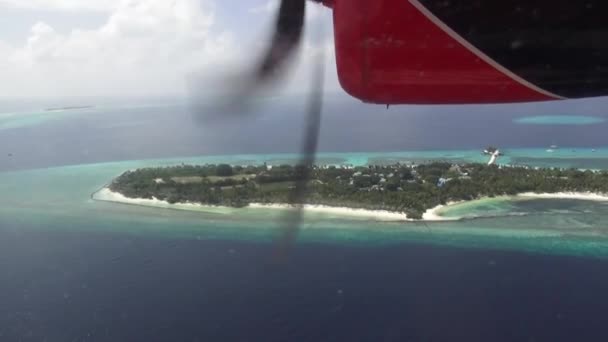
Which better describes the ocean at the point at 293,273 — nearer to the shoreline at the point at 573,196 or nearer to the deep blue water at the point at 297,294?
the deep blue water at the point at 297,294

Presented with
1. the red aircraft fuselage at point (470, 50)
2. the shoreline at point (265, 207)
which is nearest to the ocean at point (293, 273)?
the shoreline at point (265, 207)

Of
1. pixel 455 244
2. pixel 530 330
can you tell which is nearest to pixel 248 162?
pixel 455 244

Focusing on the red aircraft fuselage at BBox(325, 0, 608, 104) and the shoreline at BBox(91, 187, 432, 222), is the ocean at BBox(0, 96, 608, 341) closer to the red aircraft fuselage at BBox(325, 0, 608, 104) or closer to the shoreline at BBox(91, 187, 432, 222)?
the shoreline at BBox(91, 187, 432, 222)

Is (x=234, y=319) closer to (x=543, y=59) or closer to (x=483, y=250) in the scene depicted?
(x=483, y=250)

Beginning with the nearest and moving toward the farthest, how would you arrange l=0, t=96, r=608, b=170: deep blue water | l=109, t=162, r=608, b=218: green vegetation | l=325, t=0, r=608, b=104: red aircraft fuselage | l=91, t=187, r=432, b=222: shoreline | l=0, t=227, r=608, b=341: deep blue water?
1. l=325, t=0, r=608, b=104: red aircraft fuselage
2. l=0, t=227, r=608, b=341: deep blue water
3. l=91, t=187, r=432, b=222: shoreline
4. l=109, t=162, r=608, b=218: green vegetation
5. l=0, t=96, r=608, b=170: deep blue water

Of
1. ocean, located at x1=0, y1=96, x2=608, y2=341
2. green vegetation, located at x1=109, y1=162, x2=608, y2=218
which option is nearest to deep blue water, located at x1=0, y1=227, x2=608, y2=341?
ocean, located at x1=0, y1=96, x2=608, y2=341

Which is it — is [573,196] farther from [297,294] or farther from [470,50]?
[470,50]
